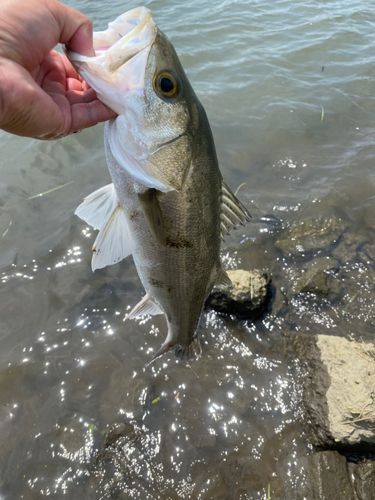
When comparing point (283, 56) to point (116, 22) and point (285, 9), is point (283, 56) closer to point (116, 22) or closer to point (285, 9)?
point (285, 9)

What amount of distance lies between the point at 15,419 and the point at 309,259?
4.14 meters

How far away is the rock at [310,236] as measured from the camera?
4613 mm

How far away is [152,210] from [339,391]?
2619mm

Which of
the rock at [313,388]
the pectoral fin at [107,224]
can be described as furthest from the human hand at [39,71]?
the rock at [313,388]

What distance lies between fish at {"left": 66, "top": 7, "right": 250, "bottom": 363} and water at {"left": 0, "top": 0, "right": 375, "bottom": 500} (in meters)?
1.70

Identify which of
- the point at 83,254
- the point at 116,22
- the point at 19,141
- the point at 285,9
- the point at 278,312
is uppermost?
the point at 116,22

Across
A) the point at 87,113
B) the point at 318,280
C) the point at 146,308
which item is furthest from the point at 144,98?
the point at 318,280

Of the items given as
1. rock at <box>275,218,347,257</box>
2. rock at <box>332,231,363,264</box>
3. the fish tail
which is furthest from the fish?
rock at <box>332,231,363,264</box>

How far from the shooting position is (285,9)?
11742 mm

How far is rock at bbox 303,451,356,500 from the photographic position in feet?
8.61

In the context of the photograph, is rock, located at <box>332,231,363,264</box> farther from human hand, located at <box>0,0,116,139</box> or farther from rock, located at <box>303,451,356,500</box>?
human hand, located at <box>0,0,116,139</box>

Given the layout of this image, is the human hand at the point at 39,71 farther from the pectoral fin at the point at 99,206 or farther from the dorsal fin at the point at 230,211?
the dorsal fin at the point at 230,211

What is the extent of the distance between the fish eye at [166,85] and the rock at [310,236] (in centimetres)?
349

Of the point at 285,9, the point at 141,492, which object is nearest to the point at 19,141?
the point at 141,492
